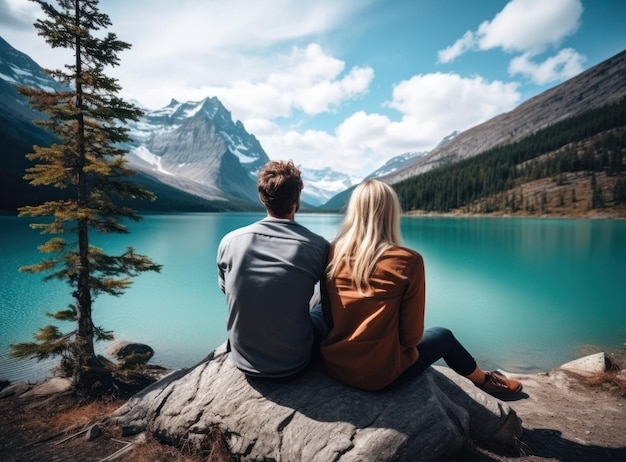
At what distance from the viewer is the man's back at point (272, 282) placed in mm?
3477

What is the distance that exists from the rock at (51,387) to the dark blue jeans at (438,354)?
8.21 metres

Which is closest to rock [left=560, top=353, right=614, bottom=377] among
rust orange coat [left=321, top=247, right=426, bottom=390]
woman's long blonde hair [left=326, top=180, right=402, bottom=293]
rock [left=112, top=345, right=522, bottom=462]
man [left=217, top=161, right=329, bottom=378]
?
rock [left=112, top=345, right=522, bottom=462]

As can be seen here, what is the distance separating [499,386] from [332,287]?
13.7 ft

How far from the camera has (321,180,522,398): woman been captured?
3258 mm

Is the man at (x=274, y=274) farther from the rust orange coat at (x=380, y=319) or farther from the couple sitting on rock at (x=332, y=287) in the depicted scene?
the rust orange coat at (x=380, y=319)

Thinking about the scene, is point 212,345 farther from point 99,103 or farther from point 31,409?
point 99,103

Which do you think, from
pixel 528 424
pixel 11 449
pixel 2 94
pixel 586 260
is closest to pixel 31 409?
pixel 11 449

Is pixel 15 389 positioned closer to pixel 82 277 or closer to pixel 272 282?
pixel 82 277

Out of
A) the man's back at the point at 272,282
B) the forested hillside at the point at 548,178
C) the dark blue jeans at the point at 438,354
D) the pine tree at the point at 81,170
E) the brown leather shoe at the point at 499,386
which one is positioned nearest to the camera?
the man's back at the point at 272,282

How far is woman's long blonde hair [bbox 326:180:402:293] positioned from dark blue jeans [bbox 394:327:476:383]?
1382mm

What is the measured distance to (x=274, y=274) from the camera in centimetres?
345

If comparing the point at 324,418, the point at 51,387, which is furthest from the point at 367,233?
the point at 51,387

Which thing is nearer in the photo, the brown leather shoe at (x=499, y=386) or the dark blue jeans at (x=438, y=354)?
the dark blue jeans at (x=438, y=354)

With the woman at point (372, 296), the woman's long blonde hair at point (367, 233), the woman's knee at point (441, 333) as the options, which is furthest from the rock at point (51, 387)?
the woman's knee at point (441, 333)
